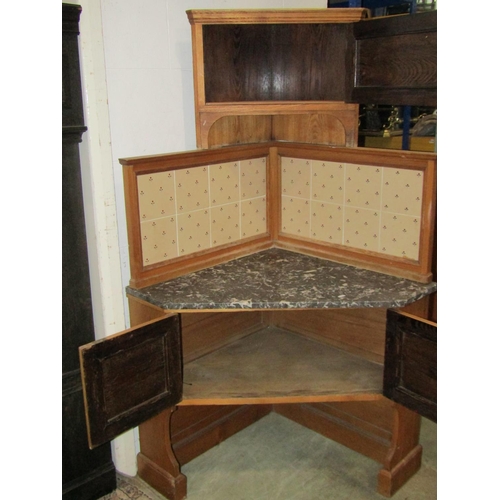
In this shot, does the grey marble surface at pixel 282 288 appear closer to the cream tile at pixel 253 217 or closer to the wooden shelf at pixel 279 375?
the cream tile at pixel 253 217

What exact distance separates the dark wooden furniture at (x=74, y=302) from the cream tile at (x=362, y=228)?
108 centimetres

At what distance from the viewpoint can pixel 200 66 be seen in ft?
6.83

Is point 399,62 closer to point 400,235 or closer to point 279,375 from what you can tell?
point 400,235

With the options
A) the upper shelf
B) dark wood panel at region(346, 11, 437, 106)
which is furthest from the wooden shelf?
the upper shelf

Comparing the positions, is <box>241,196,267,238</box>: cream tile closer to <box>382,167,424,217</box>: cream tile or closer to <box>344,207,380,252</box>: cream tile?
<box>344,207,380,252</box>: cream tile

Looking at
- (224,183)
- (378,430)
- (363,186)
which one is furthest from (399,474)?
(224,183)

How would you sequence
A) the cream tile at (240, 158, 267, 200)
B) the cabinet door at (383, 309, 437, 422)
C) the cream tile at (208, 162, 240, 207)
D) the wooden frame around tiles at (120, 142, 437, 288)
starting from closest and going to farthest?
the cabinet door at (383, 309, 437, 422) → the wooden frame around tiles at (120, 142, 437, 288) → the cream tile at (208, 162, 240, 207) → the cream tile at (240, 158, 267, 200)

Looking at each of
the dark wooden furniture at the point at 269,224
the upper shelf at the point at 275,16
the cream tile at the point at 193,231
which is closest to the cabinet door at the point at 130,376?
the dark wooden furniture at the point at 269,224

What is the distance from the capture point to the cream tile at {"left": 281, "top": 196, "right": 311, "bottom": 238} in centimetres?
245

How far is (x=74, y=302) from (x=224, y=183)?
0.78 meters

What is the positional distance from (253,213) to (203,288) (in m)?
0.57

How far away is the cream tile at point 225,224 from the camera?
232cm

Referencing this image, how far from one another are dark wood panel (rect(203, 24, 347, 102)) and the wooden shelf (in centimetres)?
108

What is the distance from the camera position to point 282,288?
203cm
